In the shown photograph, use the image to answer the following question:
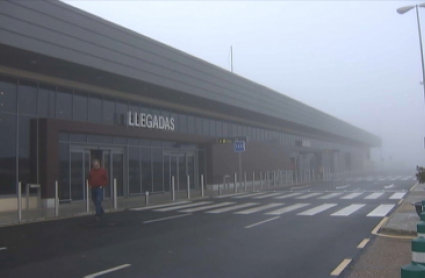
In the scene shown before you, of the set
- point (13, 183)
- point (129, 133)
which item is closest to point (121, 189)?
point (129, 133)

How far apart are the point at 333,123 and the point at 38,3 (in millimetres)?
49515

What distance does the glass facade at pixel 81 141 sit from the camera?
800 inches

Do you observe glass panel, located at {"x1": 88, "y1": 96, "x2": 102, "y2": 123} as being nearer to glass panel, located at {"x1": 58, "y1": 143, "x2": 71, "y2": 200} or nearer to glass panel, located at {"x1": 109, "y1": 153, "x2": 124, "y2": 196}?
glass panel, located at {"x1": 58, "y1": 143, "x2": 71, "y2": 200}

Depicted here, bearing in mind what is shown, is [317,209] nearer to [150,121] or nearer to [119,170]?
[119,170]

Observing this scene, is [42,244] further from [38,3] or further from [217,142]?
[217,142]

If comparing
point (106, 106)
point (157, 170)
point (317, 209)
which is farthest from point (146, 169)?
point (317, 209)

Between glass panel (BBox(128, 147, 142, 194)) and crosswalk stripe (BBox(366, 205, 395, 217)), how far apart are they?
13953mm

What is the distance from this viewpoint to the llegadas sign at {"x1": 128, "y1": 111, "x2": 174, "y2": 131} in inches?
1070

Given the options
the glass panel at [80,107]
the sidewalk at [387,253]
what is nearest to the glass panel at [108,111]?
the glass panel at [80,107]

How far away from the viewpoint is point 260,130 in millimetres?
46156

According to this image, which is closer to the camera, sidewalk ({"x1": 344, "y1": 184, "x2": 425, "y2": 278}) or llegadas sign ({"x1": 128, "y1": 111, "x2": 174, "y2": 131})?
sidewalk ({"x1": 344, "y1": 184, "x2": 425, "y2": 278})

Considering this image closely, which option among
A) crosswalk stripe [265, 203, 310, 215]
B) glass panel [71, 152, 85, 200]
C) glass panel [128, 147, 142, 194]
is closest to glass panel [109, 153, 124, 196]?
glass panel [128, 147, 142, 194]

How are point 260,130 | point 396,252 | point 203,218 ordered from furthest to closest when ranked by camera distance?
1. point 260,130
2. point 203,218
3. point 396,252

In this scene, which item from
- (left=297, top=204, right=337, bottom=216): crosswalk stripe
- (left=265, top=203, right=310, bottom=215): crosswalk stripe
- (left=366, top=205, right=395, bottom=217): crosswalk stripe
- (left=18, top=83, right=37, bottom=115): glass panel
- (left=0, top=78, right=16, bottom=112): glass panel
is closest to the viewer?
(left=366, top=205, right=395, bottom=217): crosswalk stripe
